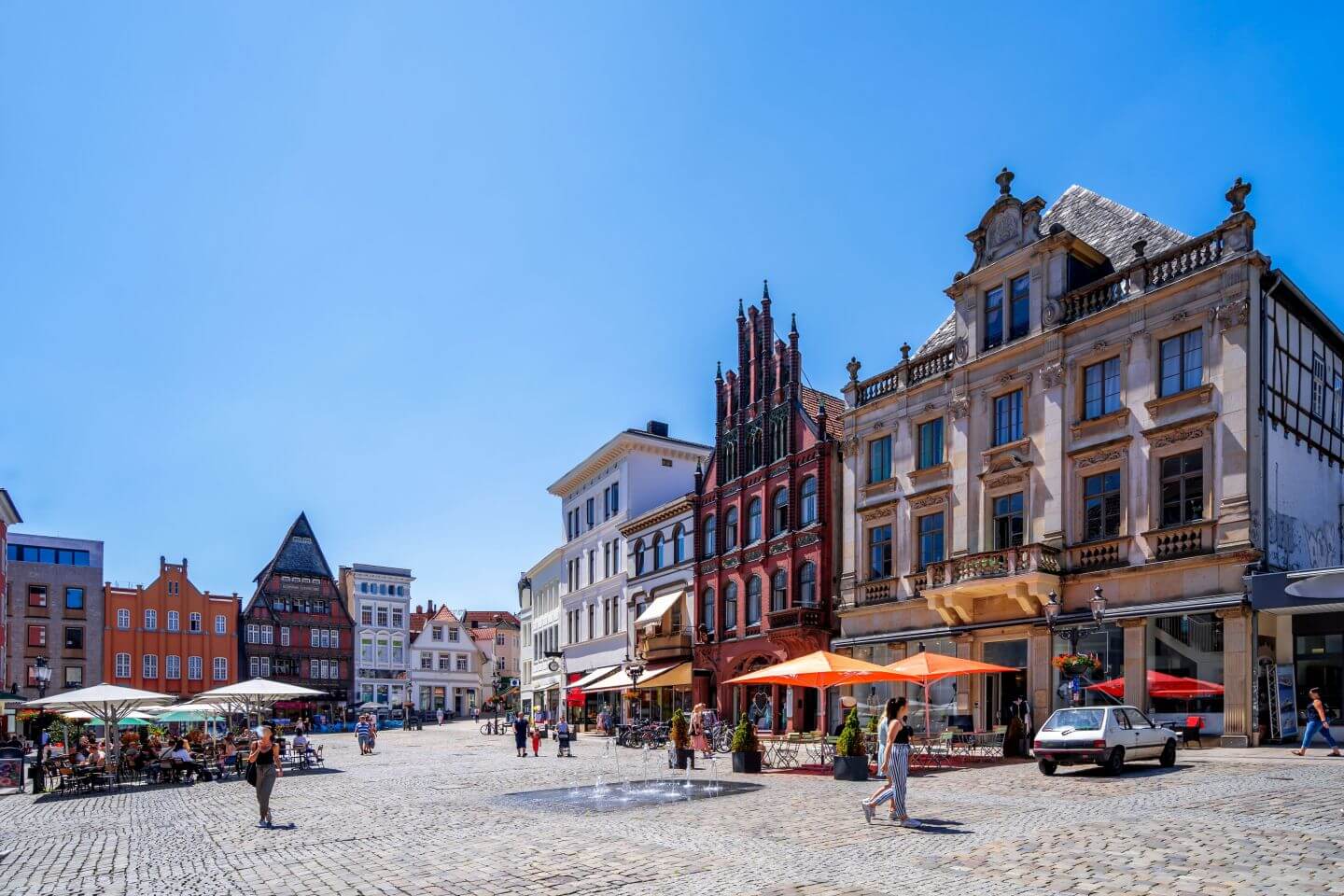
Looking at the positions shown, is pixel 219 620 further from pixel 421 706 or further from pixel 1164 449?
pixel 1164 449

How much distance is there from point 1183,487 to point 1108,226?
9.45m

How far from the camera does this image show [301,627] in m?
90.4

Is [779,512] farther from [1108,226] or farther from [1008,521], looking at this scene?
[1108,226]

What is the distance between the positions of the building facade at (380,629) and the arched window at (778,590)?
207 ft

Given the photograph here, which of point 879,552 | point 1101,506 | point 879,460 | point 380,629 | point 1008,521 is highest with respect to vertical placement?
point 879,460

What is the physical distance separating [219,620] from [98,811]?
67.7 metres

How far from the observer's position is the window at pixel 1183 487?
2595 cm

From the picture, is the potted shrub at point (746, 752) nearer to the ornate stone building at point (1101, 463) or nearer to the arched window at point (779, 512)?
the ornate stone building at point (1101, 463)

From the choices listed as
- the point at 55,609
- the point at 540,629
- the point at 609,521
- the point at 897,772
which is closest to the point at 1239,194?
the point at 897,772

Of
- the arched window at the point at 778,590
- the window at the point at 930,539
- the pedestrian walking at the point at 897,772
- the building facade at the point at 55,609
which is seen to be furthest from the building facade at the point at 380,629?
the pedestrian walking at the point at 897,772

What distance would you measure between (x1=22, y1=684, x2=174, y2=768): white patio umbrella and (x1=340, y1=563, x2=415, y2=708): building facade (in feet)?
224

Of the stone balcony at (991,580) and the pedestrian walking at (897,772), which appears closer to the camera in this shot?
the pedestrian walking at (897,772)

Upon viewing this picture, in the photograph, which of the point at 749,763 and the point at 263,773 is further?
the point at 749,763

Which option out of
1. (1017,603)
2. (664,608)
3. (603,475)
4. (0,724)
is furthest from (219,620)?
(1017,603)
